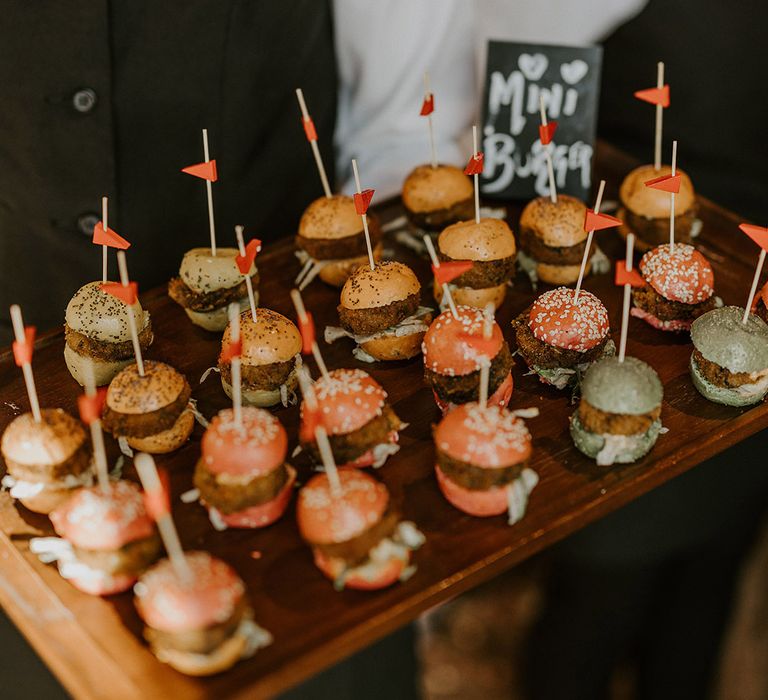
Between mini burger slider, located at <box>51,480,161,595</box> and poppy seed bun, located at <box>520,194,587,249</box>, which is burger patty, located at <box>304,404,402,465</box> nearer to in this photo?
mini burger slider, located at <box>51,480,161,595</box>

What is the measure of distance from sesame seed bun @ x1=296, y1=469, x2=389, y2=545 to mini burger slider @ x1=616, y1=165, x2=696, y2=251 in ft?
5.35

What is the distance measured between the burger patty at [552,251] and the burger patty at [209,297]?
39.2 inches

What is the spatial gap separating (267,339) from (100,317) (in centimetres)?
53

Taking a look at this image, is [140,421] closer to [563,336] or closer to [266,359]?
[266,359]

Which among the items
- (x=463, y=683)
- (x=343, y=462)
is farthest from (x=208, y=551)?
(x=463, y=683)

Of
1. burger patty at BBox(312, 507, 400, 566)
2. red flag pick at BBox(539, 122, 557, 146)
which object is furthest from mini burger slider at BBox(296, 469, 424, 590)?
red flag pick at BBox(539, 122, 557, 146)

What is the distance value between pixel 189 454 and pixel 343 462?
0.48 m

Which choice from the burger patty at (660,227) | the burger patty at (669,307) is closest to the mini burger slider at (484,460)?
the burger patty at (669,307)

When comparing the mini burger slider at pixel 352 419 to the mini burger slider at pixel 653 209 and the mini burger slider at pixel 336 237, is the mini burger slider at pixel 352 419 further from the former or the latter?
the mini burger slider at pixel 653 209

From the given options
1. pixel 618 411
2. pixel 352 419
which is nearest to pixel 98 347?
pixel 352 419

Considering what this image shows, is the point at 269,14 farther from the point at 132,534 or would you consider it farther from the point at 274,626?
the point at 274,626

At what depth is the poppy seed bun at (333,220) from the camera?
Result: 120 inches

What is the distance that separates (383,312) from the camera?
108 inches

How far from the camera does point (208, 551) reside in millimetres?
2256
